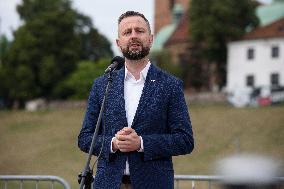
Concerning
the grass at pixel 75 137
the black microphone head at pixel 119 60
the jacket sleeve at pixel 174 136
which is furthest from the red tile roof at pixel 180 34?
the jacket sleeve at pixel 174 136

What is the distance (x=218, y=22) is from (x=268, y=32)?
A: 7.18m

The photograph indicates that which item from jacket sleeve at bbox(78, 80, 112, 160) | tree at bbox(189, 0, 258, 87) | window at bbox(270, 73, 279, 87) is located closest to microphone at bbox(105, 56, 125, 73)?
jacket sleeve at bbox(78, 80, 112, 160)

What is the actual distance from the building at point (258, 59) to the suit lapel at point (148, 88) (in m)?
54.3

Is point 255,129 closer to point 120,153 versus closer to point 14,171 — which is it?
point 14,171

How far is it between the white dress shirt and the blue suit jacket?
0.08ft

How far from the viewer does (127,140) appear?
2502 millimetres

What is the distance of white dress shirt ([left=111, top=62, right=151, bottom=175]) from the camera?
8.64 ft

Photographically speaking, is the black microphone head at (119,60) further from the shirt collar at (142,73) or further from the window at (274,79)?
the window at (274,79)

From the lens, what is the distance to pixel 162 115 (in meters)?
2.61

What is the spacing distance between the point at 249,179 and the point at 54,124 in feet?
144

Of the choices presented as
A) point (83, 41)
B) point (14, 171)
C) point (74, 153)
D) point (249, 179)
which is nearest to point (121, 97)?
point (249, 179)

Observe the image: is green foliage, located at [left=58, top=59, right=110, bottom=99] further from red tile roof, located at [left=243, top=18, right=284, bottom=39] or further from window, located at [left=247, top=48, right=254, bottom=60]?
red tile roof, located at [left=243, top=18, right=284, bottom=39]

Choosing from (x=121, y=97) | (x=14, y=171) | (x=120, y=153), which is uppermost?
(x=14, y=171)

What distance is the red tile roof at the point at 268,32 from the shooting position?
191 ft
